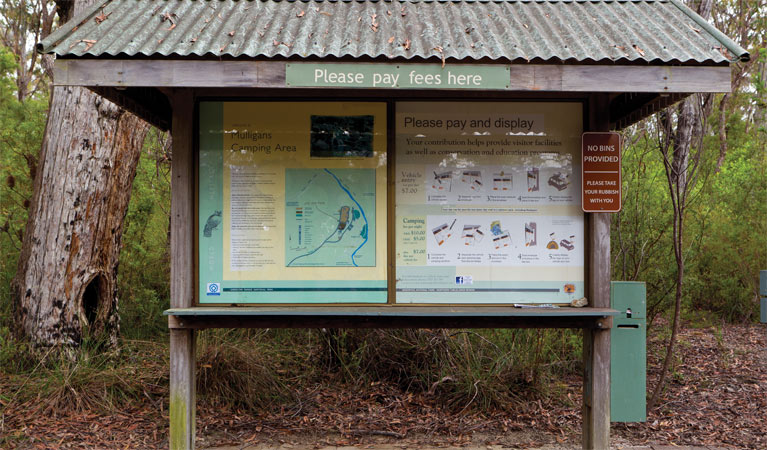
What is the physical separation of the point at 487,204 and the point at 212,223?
205cm

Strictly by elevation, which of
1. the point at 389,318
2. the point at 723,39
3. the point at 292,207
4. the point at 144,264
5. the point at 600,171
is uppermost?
the point at 723,39

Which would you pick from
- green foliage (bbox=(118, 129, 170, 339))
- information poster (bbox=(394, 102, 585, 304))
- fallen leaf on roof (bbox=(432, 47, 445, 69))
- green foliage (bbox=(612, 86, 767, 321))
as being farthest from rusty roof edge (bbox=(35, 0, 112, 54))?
green foliage (bbox=(612, 86, 767, 321))

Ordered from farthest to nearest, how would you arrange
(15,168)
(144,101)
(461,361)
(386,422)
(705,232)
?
(705,232) → (15,168) → (461,361) → (386,422) → (144,101)

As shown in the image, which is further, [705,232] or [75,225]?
[705,232]

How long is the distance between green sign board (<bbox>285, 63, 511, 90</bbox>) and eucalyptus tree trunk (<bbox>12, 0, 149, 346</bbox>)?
3.72 m

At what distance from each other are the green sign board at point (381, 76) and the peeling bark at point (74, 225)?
3.70 m

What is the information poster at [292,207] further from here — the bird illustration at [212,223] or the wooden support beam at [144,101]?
the wooden support beam at [144,101]

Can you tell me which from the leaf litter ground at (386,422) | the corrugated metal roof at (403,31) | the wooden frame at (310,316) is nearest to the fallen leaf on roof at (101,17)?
the corrugated metal roof at (403,31)

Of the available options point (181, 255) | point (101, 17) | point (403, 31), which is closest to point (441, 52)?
point (403, 31)

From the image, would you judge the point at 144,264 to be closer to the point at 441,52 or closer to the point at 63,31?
the point at 63,31

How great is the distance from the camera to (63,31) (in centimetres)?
400

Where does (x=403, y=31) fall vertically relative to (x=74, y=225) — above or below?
above

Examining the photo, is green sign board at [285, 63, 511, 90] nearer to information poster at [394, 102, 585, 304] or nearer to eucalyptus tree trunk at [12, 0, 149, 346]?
information poster at [394, 102, 585, 304]

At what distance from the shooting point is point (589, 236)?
14.9 feet
